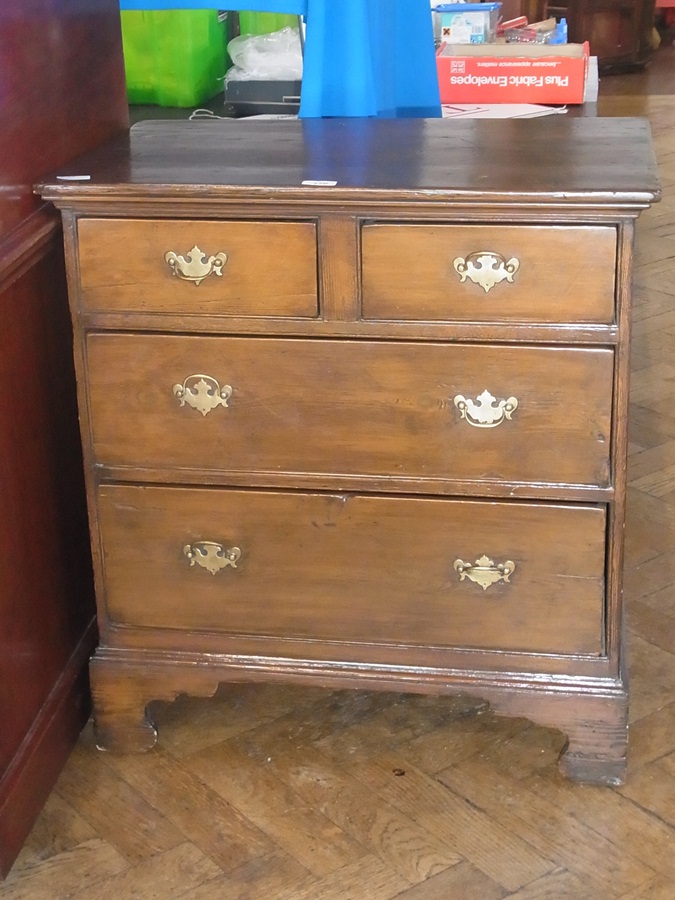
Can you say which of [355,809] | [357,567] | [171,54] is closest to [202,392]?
[357,567]

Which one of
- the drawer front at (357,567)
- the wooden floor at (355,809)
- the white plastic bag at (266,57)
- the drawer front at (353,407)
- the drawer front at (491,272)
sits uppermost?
the white plastic bag at (266,57)

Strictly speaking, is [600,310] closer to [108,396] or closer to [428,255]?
[428,255]

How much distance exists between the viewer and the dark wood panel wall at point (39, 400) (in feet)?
4.18

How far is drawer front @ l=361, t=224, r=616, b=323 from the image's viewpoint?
1.22 metres

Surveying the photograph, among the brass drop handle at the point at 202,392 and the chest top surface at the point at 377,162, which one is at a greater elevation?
the chest top surface at the point at 377,162

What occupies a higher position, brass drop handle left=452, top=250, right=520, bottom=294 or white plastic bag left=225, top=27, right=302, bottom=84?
white plastic bag left=225, top=27, right=302, bottom=84

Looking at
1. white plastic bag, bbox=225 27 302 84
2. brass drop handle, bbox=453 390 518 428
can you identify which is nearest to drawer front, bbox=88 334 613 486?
brass drop handle, bbox=453 390 518 428

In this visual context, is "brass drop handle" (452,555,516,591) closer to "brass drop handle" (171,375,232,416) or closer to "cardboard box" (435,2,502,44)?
"brass drop handle" (171,375,232,416)

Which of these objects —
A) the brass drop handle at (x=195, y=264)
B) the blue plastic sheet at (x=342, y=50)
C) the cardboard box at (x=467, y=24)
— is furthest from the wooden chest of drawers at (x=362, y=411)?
the cardboard box at (x=467, y=24)

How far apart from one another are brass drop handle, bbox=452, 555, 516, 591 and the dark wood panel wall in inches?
20.0

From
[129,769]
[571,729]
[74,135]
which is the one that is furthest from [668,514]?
[74,135]

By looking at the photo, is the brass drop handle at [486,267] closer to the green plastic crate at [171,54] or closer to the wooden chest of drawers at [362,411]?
the wooden chest of drawers at [362,411]

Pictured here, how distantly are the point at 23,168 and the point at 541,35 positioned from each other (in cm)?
181

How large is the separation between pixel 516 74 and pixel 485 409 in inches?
46.3
